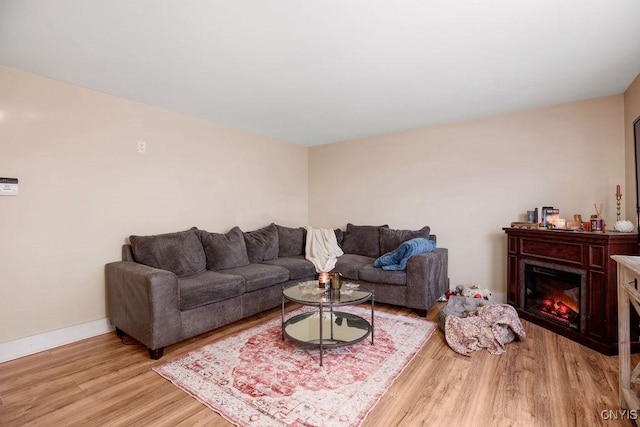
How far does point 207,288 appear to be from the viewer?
8.72 feet

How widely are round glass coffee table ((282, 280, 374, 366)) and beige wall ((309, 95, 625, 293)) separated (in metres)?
1.93

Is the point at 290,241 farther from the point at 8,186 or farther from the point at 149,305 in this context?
the point at 8,186

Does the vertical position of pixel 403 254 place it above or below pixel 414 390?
above

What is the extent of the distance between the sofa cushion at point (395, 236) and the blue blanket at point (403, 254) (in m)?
0.38

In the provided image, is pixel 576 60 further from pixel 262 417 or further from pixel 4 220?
pixel 4 220

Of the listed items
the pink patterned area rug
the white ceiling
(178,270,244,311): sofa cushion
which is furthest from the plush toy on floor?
(178,270,244,311): sofa cushion

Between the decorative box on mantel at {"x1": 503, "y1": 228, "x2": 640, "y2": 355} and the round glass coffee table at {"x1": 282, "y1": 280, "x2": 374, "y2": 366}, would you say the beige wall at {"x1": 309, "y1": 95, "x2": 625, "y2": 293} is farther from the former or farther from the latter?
the round glass coffee table at {"x1": 282, "y1": 280, "x2": 374, "y2": 366}

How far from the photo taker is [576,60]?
2.29m

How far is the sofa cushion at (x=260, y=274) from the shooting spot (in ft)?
10.1

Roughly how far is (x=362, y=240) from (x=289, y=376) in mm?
2505

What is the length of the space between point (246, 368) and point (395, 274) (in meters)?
1.84

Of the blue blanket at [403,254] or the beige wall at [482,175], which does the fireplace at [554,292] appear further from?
the blue blanket at [403,254]

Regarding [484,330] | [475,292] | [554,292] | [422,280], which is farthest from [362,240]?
[554,292]

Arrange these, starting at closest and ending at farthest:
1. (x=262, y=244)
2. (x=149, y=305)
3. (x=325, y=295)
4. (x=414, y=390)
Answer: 1. (x=414, y=390)
2. (x=149, y=305)
3. (x=325, y=295)
4. (x=262, y=244)
